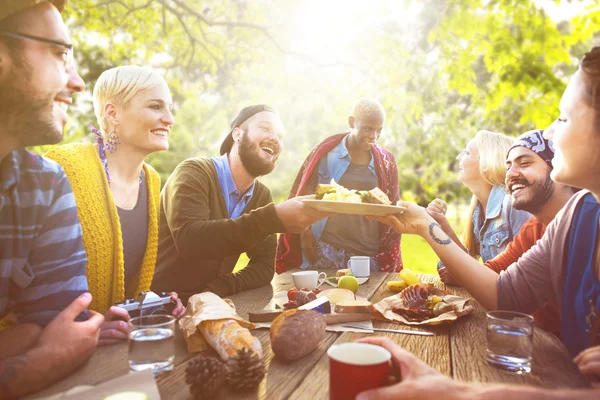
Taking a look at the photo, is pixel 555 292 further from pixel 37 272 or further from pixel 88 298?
pixel 37 272

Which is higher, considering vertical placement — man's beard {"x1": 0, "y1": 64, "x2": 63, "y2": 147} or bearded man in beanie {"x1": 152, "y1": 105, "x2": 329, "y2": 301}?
man's beard {"x1": 0, "y1": 64, "x2": 63, "y2": 147}

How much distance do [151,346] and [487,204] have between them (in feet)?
11.0

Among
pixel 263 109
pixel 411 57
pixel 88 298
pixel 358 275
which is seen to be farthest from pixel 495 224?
pixel 411 57

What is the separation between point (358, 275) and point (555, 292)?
1486 mm

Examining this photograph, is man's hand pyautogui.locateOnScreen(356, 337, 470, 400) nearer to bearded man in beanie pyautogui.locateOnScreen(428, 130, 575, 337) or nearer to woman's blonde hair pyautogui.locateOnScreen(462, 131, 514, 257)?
bearded man in beanie pyautogui.locateOnScreen(428, 130, 575, 337)

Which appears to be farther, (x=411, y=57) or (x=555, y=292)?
(x=411, y=57)

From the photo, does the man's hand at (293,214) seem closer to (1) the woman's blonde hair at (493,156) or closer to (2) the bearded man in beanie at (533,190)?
(2) the bearded man in beanie at (533,190)

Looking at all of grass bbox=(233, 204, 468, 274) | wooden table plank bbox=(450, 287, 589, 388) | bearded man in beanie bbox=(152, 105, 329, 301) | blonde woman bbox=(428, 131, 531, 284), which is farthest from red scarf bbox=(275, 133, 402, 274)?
grass bbox=(233, 204, 468, 274)

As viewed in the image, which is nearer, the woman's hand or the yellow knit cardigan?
the yellow knit cardigan

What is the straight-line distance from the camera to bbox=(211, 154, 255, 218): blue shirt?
358cm

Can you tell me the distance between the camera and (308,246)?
4496 mm

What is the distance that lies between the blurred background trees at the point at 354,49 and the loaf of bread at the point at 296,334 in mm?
5481

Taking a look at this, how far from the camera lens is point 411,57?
8.29 m

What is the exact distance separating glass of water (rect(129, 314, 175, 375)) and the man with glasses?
0.19 m
